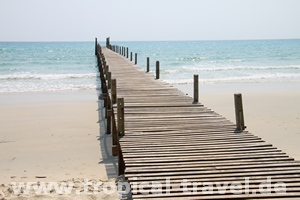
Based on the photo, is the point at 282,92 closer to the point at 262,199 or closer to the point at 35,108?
the point at 35,108

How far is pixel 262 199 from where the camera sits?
4516 millimetres

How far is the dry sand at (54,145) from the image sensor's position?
785cm

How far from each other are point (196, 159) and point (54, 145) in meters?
5.45

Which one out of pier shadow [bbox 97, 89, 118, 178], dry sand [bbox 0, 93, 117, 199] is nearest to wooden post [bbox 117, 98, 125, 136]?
dry sand [bbox 0, 93, 117, 199]

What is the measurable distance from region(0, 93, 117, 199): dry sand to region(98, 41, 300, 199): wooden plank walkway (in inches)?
41.0

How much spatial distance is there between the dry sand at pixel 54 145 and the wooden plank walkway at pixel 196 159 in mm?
1040

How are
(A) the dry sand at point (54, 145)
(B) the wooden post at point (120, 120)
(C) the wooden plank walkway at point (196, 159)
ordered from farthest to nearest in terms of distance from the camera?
(A) the dry sand at point (54, 145)
(B) the wooden post at point (120, 120)
(C) the wooden plank walkway at point (196, 159)

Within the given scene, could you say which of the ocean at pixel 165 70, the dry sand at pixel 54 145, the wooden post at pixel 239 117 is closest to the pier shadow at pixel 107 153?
the dry sand at pixel 54 145

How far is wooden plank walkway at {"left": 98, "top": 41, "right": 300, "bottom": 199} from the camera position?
15.4 feet

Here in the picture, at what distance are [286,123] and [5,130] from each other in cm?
843

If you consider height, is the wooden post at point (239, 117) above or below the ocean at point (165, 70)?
above

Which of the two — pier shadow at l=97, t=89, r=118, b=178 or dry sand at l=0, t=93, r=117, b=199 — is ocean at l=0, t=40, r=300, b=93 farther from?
pier shadow at l=97, t=89, r=118, b=178

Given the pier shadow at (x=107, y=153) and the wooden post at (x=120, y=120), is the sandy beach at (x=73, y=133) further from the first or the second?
the wooden post at (x=120, y=120)

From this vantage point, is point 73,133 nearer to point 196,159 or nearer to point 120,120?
point 120,120
